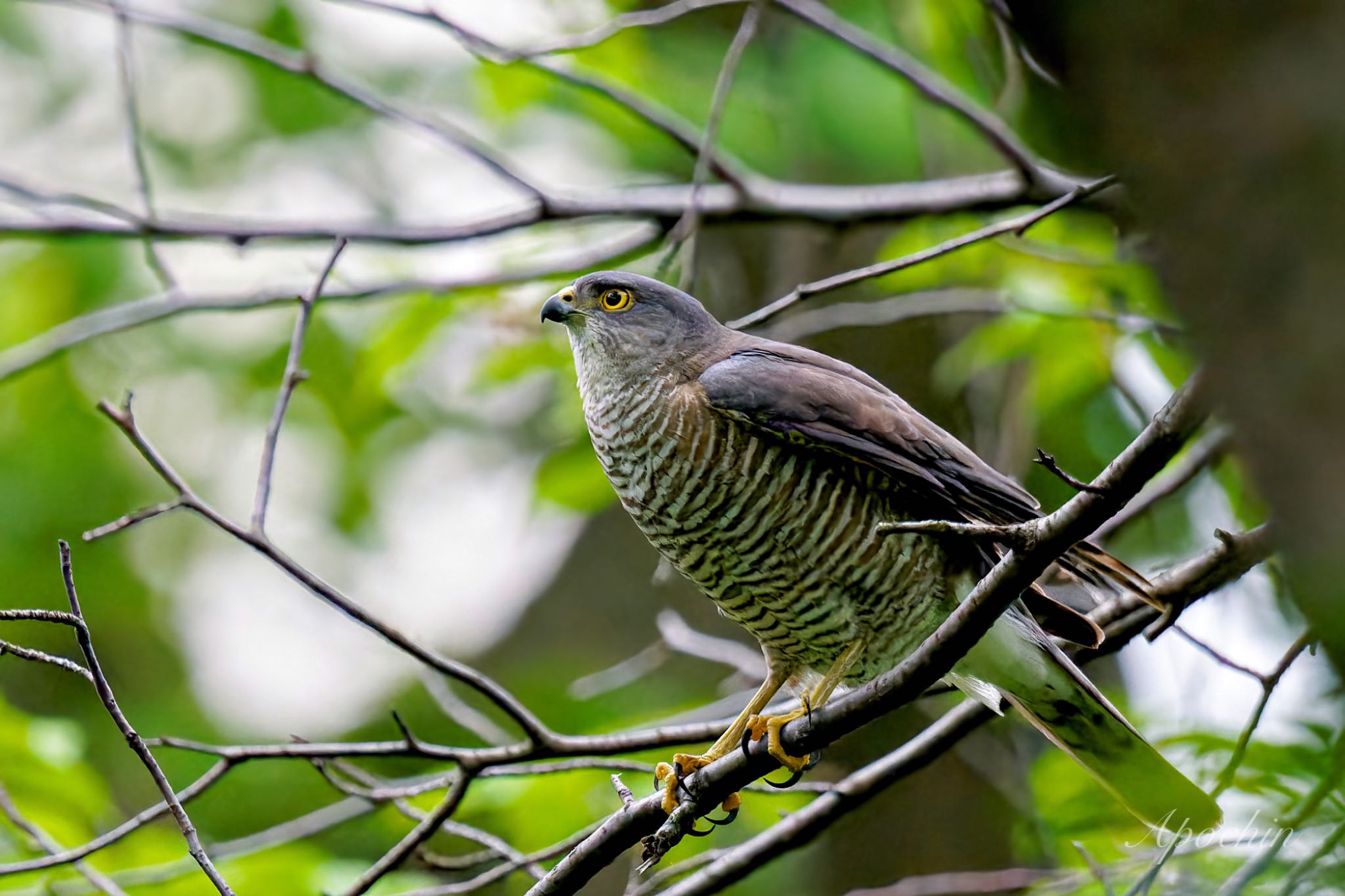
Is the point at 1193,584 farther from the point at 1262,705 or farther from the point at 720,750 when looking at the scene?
the point at 720,750

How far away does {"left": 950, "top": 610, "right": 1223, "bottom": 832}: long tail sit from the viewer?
331cm

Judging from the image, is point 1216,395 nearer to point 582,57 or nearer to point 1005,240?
point 1005,240

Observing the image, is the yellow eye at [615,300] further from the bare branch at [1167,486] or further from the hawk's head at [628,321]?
the bare branch at [1167,486]

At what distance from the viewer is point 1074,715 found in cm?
354

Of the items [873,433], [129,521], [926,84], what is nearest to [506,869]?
[129,521]

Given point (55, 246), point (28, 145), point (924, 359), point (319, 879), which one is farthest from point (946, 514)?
point (28, 145)

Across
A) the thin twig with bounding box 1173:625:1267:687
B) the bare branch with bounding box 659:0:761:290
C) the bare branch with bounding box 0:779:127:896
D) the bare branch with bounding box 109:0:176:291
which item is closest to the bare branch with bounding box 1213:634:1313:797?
the thin twig with bounding box 1173:625:1267:687

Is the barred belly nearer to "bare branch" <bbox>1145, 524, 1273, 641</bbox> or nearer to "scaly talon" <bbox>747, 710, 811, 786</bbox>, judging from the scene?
"scaly talon" <bbox>747, 710, 811, 786</bbox>

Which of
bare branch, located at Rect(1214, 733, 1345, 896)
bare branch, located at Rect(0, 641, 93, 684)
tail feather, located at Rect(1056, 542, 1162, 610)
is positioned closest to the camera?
bare branch, located at Rect(1214, 733, 1345, 896)

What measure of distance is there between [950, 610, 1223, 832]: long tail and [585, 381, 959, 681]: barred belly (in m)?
0.19

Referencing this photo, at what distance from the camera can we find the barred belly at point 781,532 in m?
3.32

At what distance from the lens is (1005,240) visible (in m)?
4.45

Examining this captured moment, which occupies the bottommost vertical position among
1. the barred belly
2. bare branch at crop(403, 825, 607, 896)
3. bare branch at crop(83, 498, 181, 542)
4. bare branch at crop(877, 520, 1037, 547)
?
bare branch at crop(877, 520, 1037, 547)

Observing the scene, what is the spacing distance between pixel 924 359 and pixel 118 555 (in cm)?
569
